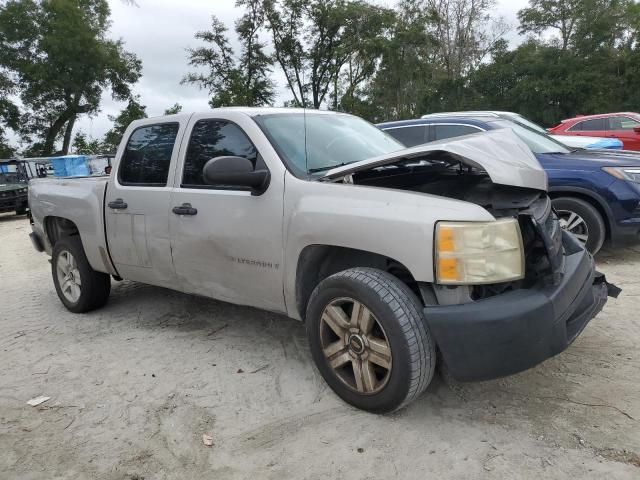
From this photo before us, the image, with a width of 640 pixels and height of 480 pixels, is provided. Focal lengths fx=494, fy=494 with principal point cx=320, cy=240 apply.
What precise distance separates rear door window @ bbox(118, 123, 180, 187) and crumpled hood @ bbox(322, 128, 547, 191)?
5.03 feet

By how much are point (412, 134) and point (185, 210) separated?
4405mm

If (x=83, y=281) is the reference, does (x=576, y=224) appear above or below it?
above

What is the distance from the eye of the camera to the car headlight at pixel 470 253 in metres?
2.33

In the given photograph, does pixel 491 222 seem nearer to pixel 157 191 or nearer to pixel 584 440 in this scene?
Result: pixel 584 440

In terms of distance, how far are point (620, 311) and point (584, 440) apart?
201cm

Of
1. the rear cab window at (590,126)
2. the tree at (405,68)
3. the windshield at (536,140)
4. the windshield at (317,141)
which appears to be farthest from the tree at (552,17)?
the windshield at (317,141)

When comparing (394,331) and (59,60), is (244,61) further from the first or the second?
(394,331)

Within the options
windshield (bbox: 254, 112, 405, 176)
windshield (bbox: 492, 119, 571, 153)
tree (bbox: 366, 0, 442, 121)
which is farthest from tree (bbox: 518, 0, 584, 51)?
windshield (bbox: 254, 112, 405, 176)

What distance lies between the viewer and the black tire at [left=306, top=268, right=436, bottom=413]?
2.43 meters

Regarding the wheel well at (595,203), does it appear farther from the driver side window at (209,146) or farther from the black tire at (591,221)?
the driver side window at (209,146)

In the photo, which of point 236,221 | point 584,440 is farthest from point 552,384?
point 236,221

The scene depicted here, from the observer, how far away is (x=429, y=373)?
8.25 feet

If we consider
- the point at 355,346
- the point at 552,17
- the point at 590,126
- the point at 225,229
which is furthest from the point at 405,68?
the point at 355,346

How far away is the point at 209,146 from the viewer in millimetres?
3574
